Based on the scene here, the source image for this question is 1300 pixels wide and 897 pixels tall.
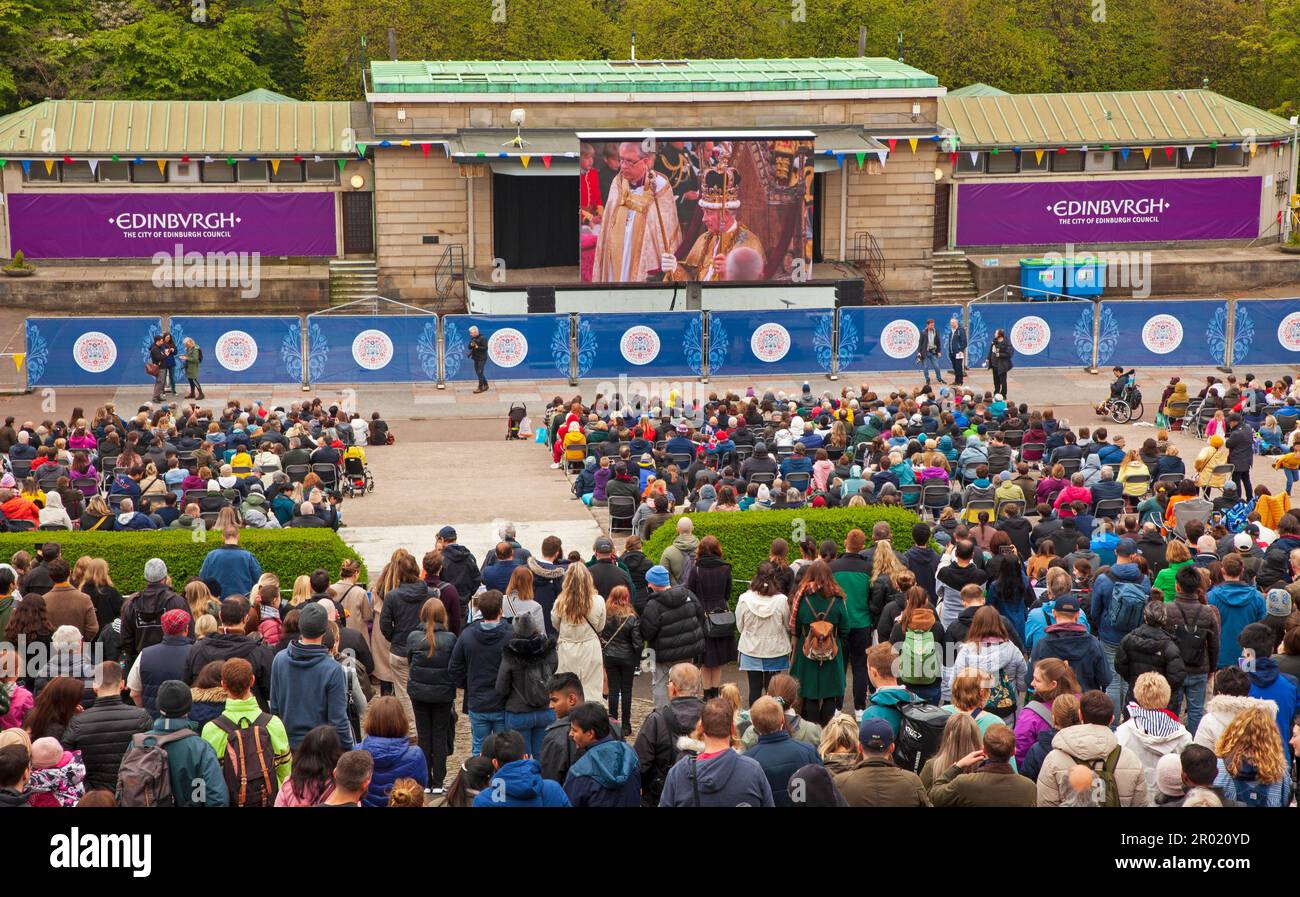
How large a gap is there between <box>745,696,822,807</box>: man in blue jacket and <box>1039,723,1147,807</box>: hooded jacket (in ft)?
4.47

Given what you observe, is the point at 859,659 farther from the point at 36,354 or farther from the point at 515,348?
the point at 36,354

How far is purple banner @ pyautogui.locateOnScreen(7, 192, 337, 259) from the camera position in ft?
137

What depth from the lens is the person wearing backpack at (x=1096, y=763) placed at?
9.66 m

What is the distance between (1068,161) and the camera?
44688 mm

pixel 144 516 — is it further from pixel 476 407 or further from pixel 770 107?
pixel 770 107

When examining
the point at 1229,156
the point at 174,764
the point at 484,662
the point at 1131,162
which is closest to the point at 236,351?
the point at 484,662

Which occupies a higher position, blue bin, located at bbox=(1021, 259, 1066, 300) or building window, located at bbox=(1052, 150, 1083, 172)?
building window, located at bbox=(1052, 150, 1083, 172)

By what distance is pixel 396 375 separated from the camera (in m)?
34.2

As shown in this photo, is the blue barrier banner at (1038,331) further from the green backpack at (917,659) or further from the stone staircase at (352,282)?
the green backpack at (917,659)

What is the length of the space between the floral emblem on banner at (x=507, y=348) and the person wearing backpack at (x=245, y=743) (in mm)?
24141

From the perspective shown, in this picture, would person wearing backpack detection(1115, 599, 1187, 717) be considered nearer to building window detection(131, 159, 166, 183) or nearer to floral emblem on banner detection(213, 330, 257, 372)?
floral emblem on banner detection(213, 330, 257, 372)

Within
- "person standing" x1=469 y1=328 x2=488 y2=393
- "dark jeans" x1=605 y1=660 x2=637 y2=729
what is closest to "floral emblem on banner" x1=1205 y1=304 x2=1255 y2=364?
"person standing" x1=469 y1=328 x2=488 y2=393

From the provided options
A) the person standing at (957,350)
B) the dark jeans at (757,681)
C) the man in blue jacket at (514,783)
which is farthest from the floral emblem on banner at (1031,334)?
the man in blue jacket at (514,783)
